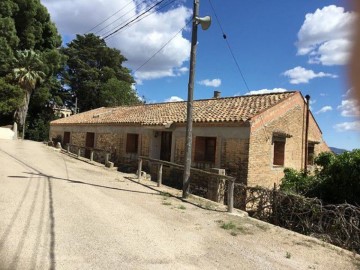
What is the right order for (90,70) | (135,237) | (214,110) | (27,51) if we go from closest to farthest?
(135,237), (214,110), (27,51), (90,70)

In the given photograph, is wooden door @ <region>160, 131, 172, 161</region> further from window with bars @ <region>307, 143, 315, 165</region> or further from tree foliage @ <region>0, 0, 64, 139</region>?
tree foliage @ <region>0, 0, 64, 139</region>

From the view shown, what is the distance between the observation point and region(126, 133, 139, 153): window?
2150 cm

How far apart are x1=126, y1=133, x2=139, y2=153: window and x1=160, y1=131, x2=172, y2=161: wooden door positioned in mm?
2344

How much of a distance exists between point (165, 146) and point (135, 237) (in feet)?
41.5

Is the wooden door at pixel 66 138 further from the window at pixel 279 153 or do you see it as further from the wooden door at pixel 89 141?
the window at pixel 279 153

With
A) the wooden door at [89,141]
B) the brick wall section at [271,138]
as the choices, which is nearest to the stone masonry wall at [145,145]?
the brick wall section at [271,138]

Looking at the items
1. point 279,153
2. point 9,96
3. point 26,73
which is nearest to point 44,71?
point 26,73

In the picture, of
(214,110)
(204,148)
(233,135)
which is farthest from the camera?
(214,110)

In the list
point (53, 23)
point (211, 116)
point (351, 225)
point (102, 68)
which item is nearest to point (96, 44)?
point (102, 68)

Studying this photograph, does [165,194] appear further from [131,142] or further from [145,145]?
[131,142]

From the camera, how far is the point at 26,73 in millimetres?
38562

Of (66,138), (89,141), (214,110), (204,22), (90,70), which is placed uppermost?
(90,70)

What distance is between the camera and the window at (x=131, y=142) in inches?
846

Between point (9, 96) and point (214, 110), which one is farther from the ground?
point (9, 96)
